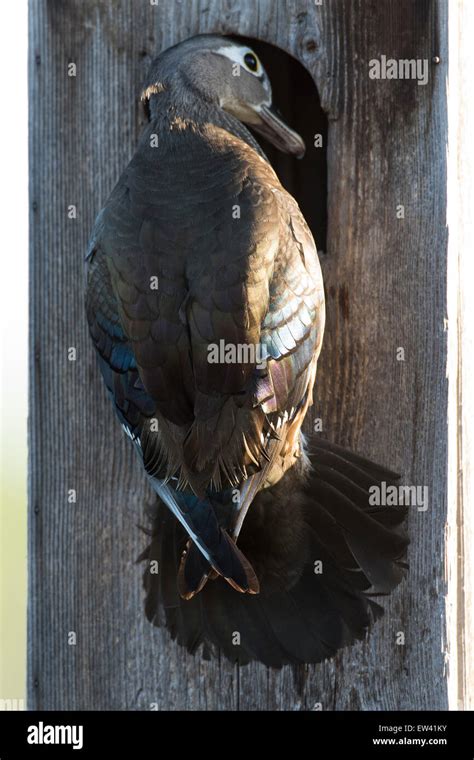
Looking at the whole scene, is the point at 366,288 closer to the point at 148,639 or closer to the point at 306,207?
the point at 306,207

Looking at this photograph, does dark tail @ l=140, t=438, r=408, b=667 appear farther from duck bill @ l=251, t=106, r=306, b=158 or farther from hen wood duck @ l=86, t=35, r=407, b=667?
duck bill @ l=251, t=106, r=306, b=158

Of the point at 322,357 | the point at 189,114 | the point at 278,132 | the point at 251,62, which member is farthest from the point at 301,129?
the point at 322,357

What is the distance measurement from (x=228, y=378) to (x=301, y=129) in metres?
1.19

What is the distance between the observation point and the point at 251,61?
9.70 ft

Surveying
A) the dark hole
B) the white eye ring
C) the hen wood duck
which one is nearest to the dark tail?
the hen wood duck

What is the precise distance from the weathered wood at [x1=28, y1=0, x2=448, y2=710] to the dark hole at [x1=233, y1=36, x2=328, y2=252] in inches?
10.4

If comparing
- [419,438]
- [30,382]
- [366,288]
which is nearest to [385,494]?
[419,438]

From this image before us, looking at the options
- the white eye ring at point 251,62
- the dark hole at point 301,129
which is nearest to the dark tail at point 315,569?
the dark hole at point 301,129

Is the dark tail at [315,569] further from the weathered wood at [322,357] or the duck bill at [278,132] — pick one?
the duck bill at [278,132]

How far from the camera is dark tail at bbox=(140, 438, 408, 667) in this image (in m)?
2.85

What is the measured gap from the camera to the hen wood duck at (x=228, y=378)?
2.48 m

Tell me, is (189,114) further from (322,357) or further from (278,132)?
(322,357)

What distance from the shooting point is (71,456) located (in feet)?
9.84

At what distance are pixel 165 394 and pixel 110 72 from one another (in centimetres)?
93
